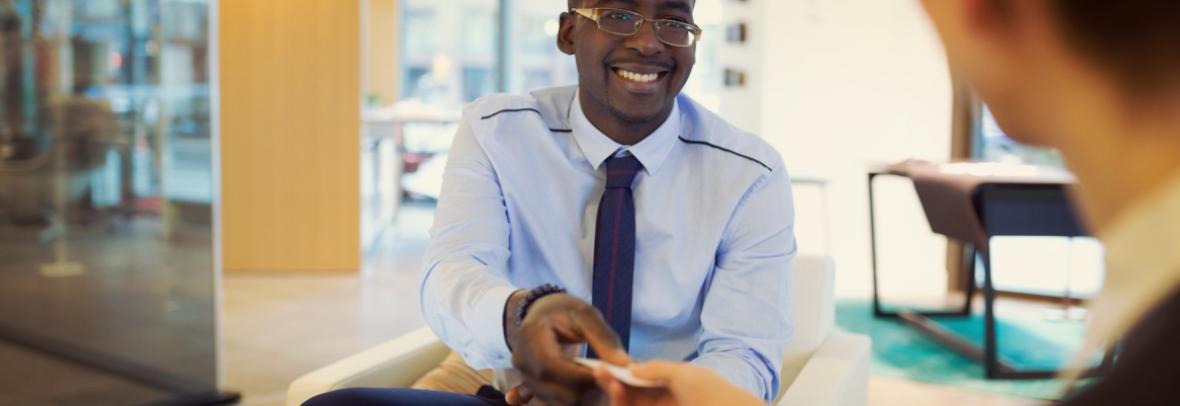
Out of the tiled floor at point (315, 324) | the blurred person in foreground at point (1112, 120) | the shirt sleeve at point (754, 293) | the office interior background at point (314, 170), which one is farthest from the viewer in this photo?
the tiled floor at point (315, 324)

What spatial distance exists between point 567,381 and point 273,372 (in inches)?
123

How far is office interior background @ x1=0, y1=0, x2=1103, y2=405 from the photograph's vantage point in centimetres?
314

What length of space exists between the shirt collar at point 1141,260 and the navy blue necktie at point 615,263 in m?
1.30

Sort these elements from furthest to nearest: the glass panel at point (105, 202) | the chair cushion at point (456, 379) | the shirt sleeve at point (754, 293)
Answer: the glass panel at point (105, 202)
the chair cushion at point (456, 379)
the shirt sleeve at point (754, 293)

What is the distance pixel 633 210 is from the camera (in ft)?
5.88

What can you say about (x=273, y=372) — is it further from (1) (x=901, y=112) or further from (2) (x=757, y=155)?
(1) (x=901, y=112)

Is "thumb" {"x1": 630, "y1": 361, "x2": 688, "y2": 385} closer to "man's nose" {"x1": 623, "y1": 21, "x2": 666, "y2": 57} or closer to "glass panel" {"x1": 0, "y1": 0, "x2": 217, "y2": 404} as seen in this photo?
"man's nose" {"x1": 623, "y1": 21, "x2": 666, "y2": 57}

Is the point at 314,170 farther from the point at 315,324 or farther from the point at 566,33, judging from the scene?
the point at 566,33

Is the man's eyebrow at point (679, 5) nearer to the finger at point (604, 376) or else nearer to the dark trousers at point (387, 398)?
the dark trousers at point (387, 398)

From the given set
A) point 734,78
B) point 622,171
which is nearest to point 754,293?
point 622,171

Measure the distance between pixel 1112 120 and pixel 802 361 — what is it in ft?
5.94

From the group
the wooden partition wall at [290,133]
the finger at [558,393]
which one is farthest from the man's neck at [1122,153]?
the wooden partition wall at [290,133]

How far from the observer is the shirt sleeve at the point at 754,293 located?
172cm

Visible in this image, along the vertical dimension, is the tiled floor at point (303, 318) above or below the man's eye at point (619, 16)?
below
